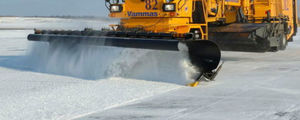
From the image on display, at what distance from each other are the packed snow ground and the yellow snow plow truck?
0.30 m

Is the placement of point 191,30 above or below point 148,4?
below

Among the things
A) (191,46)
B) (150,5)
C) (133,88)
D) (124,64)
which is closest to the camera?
(133,88)

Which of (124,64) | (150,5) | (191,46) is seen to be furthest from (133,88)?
(150,5)

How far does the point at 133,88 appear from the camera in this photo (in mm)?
5930

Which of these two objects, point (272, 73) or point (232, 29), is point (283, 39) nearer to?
point (232, 29)

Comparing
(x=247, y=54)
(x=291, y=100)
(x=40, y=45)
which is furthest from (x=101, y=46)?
(x=247, y=54)

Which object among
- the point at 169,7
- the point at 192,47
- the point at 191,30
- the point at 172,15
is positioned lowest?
the point at 192,47

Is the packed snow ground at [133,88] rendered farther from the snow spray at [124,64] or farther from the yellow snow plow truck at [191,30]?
the yellow snow plow truck at [191,30]

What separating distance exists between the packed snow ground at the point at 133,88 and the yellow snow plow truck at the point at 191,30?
30 centimetres

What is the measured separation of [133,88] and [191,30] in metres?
2.55

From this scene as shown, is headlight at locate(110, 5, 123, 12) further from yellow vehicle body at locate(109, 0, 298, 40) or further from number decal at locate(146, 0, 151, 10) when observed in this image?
number decal at locate(146, 0, 151, 10)

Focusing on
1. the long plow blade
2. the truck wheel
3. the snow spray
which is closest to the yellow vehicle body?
the snow spray

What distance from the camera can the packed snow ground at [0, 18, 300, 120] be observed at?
14.7 feet

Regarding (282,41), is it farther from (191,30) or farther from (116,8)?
(116,8)
